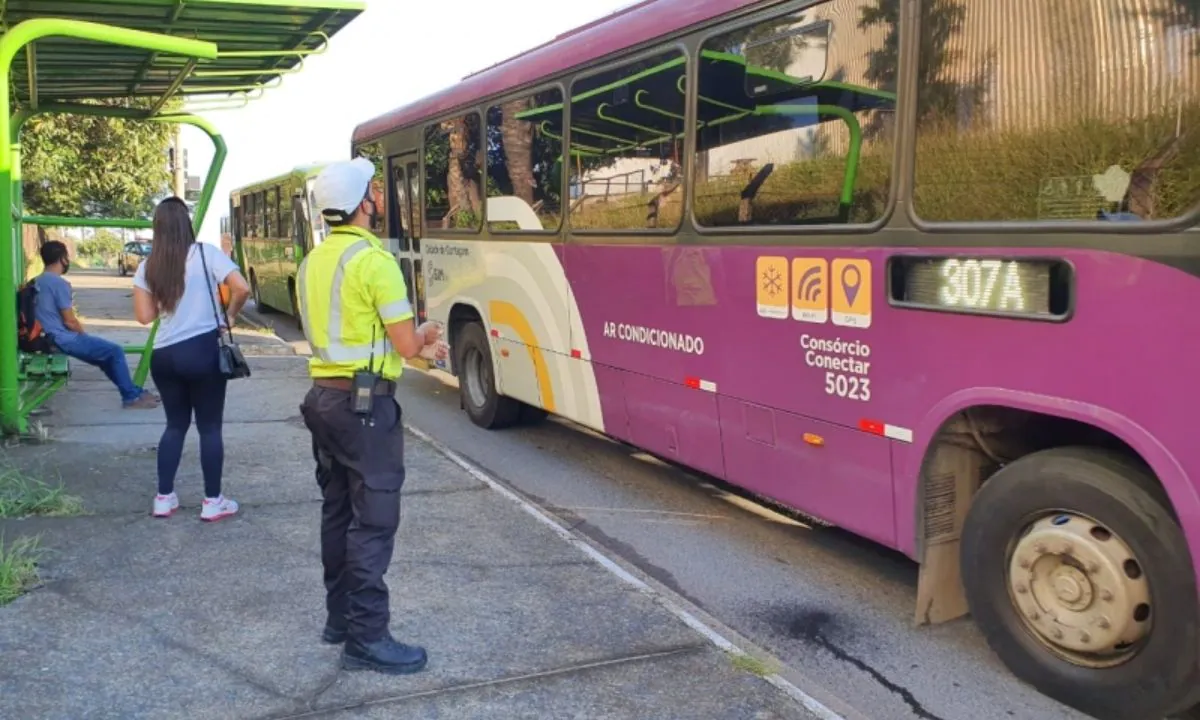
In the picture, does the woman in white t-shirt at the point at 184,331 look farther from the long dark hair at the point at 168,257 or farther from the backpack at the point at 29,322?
the backpack at the point at 29,322

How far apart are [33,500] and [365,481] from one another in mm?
3134

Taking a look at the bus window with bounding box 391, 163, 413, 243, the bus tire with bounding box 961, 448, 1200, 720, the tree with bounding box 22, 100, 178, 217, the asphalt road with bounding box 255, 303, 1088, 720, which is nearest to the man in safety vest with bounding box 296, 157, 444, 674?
the asphalt road with bounding box 255, 303, 1088, 720

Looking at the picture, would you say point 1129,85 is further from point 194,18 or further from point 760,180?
point 194,18

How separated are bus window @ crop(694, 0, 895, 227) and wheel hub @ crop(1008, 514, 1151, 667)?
153 centimetres

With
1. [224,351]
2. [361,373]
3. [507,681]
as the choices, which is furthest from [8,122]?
[507,681]

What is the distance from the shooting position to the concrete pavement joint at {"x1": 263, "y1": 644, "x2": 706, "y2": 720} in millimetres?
3332

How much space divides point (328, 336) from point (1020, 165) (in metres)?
2.65

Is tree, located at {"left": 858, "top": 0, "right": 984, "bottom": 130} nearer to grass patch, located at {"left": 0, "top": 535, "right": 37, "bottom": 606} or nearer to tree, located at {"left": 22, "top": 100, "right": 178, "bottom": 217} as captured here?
grass patch, located at {"left": 0, "top": 535, "right": 37, "bottom": 606}

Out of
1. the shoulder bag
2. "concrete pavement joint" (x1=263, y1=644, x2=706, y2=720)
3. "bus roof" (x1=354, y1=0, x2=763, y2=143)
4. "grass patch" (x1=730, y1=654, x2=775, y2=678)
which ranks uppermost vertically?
"bus roof" (x1=354, y1=0, x2=763, y2=143)

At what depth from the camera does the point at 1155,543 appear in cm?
319

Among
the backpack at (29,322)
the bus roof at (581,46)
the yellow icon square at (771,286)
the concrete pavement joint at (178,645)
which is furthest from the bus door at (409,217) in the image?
the concrete pavement joint at (178,645)

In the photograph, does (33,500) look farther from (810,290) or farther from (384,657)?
(810,290)

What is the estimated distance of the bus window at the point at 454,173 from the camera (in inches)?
321

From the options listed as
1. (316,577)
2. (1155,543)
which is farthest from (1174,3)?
(316,577)
